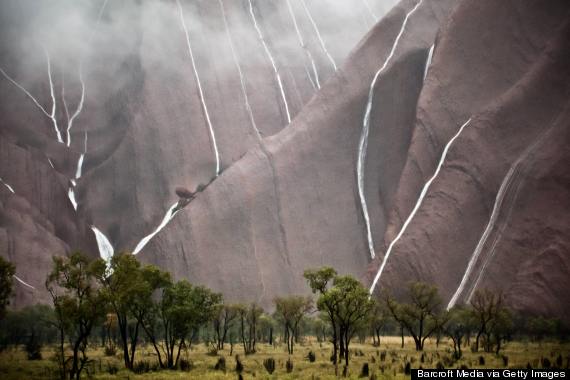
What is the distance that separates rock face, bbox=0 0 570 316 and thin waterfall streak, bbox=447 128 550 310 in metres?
0.20

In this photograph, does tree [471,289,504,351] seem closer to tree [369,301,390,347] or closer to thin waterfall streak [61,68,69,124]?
tree [369,301,390,347]

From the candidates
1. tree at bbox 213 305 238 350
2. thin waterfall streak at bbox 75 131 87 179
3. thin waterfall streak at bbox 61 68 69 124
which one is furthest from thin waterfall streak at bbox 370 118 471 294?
thin waterfall streak at bbox 61 68 69 124

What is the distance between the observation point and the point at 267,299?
59.3 metres

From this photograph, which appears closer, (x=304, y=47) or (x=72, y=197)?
(x=72, y=197)

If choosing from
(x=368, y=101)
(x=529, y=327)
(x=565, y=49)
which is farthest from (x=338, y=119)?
(x=529, y=327)

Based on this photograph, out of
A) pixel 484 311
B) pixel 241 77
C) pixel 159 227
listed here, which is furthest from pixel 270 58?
pixel 484 311

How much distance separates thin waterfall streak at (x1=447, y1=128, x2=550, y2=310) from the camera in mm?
52372

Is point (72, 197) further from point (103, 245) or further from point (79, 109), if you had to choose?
point (79, 109)

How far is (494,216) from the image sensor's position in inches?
2184

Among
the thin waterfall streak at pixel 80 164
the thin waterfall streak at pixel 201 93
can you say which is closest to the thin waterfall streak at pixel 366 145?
the thin waterfall streak at pixel 201 93

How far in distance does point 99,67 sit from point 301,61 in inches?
1381

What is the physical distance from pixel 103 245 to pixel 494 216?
50.5m

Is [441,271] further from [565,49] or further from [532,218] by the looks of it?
[565,49]

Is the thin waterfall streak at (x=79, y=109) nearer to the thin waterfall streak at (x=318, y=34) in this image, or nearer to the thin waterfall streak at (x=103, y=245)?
the thin waterfall streak at (x=103, y=245)
